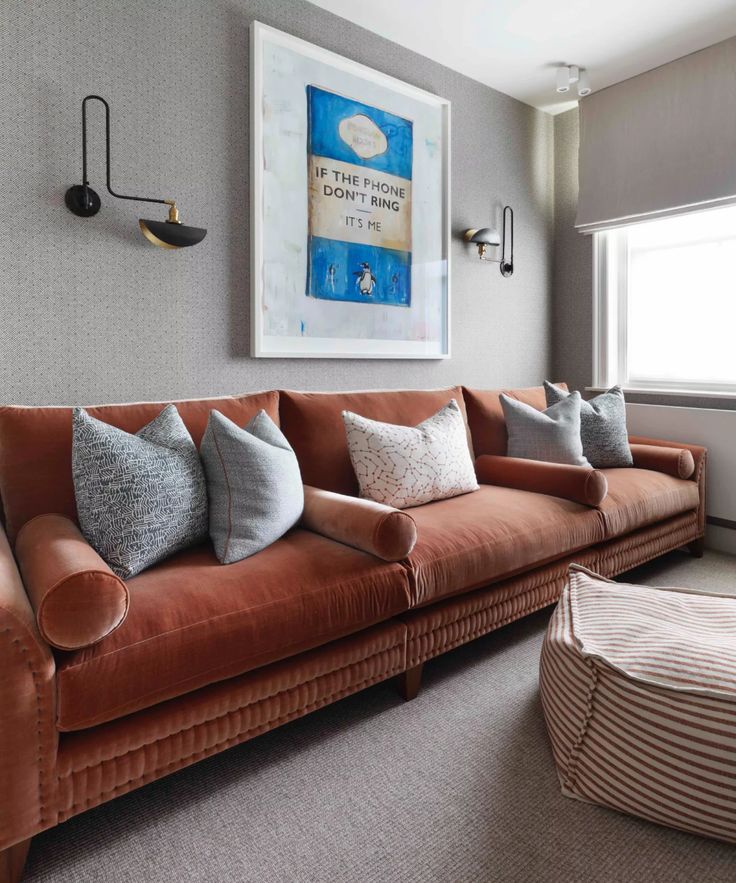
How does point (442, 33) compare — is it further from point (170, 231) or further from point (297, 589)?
point (297, 589)

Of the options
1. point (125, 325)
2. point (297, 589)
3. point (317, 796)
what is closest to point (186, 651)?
point (297, 589)

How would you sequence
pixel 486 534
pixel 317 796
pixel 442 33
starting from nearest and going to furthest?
1. pixel 317 796
2. pixel 486 534
3. pixel 442 33

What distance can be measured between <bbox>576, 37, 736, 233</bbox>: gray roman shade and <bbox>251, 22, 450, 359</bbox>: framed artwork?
1.01 metres

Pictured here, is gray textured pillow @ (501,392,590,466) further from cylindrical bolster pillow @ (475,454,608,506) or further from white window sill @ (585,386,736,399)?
white window sill @ (585,386,736,399)

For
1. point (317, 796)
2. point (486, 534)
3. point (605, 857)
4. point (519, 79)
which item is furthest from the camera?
point (519, 79)

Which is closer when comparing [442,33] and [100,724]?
[100,724]

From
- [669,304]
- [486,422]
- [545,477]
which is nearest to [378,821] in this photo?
[545,477]

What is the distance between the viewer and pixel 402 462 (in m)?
2.28

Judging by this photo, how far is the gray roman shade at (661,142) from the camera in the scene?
3039 millimetres

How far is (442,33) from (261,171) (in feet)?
4.18

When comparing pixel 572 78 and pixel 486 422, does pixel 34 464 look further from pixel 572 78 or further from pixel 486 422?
pixel 572 78

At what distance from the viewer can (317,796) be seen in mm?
1433

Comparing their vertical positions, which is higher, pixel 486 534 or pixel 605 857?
pixel 486 534

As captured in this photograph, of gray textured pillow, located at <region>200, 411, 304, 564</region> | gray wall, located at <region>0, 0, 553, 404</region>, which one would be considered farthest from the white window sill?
gray textured pillow, located at <region>200, 411, 304, 564</region>
